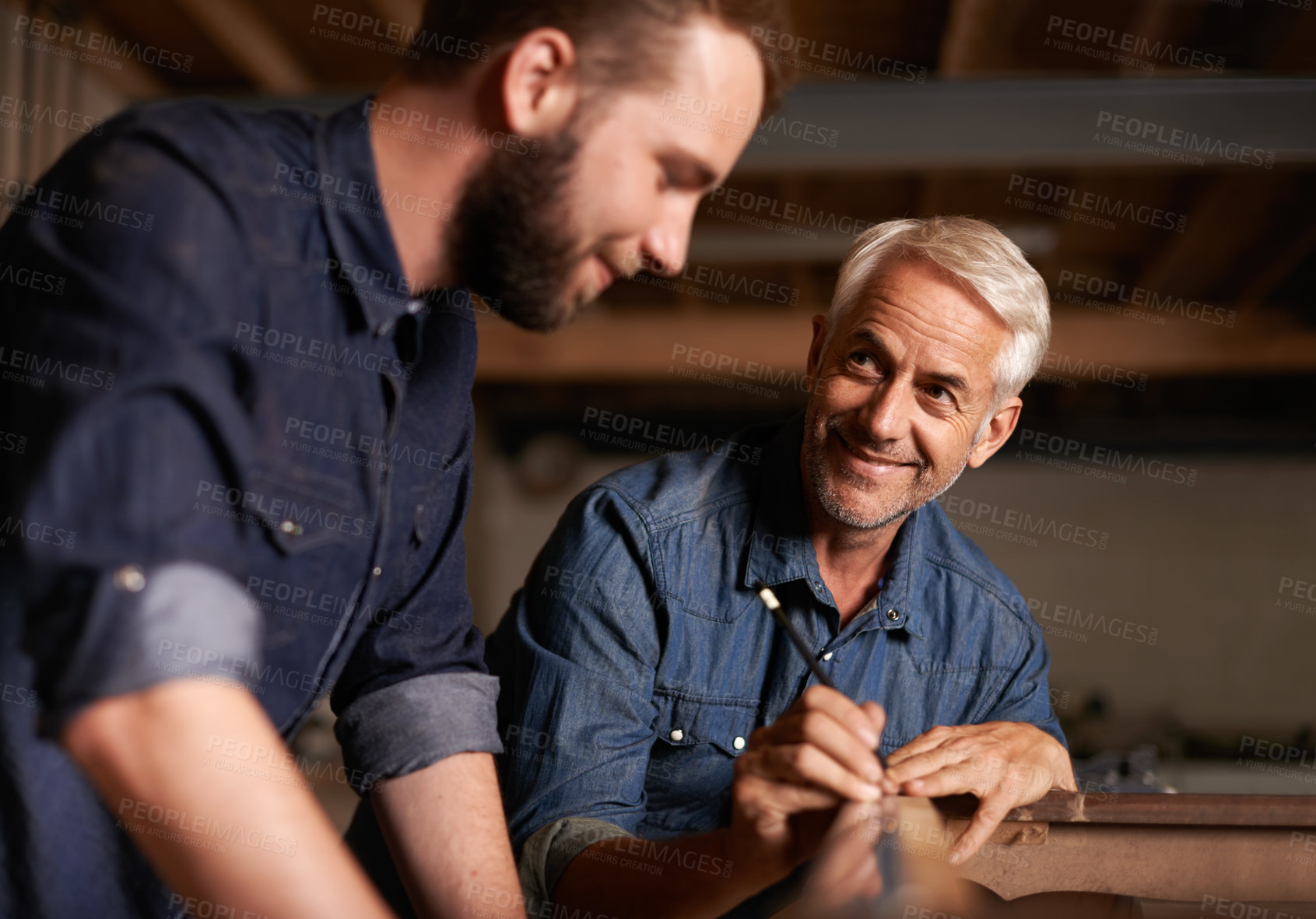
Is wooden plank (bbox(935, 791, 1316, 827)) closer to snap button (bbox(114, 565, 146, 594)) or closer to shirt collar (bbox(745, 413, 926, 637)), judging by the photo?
shirt collar (bbox(745, 413, 926, 637))

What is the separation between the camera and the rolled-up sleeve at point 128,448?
573 millimetres

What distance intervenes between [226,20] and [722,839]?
3.18m

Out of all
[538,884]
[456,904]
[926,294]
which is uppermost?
[926,294]

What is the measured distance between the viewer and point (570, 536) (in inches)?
58.7

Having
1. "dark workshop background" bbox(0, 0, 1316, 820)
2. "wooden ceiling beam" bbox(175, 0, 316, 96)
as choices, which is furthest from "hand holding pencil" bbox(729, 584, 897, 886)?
"wooden ceiling beam" bbox(175, 0, 316, 96)

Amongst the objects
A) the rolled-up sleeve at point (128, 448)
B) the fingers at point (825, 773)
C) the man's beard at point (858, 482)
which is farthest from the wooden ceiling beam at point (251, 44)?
the fingers at point (825, 773)

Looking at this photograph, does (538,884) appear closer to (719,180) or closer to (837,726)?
(837,726)

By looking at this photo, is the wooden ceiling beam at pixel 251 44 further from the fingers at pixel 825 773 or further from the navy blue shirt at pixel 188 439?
the fingers at pixel 825 773

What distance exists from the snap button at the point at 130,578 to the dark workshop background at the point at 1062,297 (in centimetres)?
298

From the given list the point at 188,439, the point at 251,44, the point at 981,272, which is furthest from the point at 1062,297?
the point at 188,439

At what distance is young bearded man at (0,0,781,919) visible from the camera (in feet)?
1.91

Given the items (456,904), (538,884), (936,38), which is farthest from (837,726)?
(936,38)

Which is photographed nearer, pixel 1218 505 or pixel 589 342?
pixel 589 342

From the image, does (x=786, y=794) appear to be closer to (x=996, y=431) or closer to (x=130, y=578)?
(x=130, y=578)
